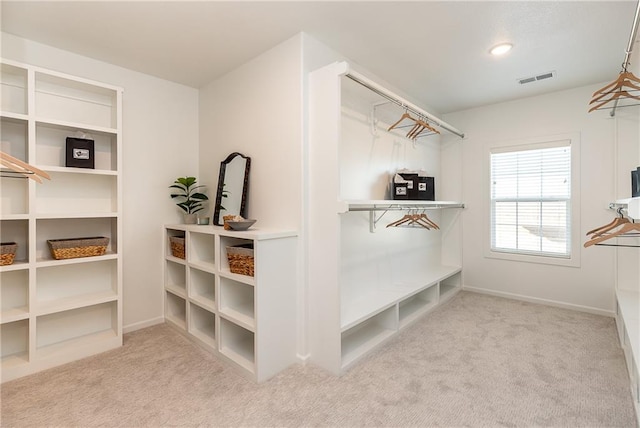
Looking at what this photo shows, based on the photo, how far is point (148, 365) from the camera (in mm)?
2316

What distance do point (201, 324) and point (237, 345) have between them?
541 millimetres

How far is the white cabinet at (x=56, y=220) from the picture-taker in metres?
2.21

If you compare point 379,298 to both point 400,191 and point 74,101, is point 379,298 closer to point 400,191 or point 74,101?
point 400,191

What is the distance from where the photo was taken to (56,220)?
2.56 m

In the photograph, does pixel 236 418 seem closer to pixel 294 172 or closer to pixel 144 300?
pixel 294 172

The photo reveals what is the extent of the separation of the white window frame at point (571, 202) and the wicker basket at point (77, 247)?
4328 millimetres

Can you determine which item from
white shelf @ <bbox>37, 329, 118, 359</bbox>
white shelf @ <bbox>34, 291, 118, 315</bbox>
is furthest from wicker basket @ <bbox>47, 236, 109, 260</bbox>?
white shelf @ <bbox>37, 329, 118, 359</bbox>

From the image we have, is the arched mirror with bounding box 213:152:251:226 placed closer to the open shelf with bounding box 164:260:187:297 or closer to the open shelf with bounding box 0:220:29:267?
the open shelf with bounding box 164:260:187:297

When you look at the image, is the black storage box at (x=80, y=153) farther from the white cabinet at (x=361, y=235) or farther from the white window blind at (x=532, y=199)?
the white window blind at (x=532, y=199)

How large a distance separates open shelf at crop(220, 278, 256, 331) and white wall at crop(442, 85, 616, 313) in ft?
10.4

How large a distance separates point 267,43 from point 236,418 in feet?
8.65

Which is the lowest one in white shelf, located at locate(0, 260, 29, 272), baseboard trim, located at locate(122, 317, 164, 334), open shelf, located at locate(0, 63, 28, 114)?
baseboard trim, located at locate(122, 317, 164, 334)

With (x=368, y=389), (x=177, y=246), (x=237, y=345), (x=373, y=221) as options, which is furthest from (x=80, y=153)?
(x=368, y=389)

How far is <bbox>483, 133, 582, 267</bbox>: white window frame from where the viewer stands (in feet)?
11.6
